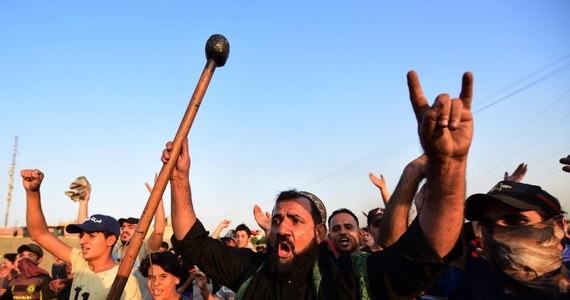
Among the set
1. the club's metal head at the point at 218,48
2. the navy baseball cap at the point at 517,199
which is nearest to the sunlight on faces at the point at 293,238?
the navy baseball cap at the point at 517,199

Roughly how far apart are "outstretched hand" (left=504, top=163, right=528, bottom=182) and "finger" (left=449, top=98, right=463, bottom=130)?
3129 millimetres

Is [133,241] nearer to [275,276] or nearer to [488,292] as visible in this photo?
[275,276]

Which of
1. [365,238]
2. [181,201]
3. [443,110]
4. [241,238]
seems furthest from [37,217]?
[365,238]

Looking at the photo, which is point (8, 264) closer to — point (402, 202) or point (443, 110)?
point (402, 202)

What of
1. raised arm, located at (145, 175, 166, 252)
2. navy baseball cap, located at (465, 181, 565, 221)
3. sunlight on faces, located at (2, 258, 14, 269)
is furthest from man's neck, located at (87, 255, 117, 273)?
sunlight on faces, located at (2, 258, 14, 269)

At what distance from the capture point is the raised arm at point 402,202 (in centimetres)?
277

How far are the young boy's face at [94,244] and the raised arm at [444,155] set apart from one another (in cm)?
323

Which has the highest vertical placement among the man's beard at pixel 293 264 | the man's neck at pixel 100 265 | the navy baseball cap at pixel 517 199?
the navy baseball cap at pixel 517 199

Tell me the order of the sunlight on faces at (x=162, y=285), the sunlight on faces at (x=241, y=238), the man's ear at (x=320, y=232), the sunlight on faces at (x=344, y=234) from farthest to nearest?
the sunlight on faces at (x=241, y=238), the sunlight on faces at (x=344, y=234), the sunlight on faces at (x=162, y=285), the man's ear at (x=320, y=232)

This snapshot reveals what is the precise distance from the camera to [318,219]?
3.31 metres


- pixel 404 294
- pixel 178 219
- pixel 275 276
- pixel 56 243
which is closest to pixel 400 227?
pixel 404 294

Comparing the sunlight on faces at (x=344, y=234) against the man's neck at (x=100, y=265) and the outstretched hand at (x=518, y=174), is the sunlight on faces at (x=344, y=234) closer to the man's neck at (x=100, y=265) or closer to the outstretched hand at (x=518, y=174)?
the outstretched hand at (x=518, y=174)

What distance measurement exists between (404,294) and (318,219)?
115 cm

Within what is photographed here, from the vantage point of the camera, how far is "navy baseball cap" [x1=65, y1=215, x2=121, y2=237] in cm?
406
